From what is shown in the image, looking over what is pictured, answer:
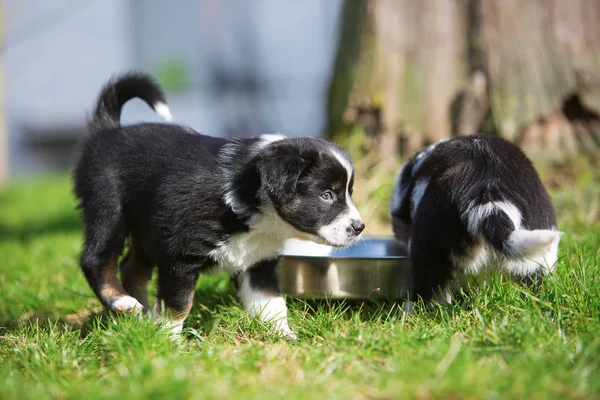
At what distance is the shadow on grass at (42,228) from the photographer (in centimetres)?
694

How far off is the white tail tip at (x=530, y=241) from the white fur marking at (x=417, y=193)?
0.74 meters

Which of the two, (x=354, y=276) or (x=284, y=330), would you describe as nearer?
(x=284, y=330)

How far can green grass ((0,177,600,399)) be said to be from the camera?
2.22 metres

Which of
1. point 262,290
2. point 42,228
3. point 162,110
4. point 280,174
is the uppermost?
point 162,110

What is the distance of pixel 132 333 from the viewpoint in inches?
111

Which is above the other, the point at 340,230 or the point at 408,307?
the point at 340,230

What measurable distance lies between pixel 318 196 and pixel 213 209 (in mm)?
554

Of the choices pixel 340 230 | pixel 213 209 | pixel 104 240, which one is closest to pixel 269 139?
pixel 213 209

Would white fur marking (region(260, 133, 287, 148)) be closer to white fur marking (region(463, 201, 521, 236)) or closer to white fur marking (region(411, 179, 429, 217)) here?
white fur marking (region(411, 179, 429, 217))

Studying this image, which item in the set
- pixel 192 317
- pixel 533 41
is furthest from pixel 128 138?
pixel 533 41

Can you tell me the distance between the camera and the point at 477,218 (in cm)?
302

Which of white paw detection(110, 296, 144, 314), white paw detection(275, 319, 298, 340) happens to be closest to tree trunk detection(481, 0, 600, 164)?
white paw detection(275, 319, 298, 340)

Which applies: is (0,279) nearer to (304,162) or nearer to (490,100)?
A: (304,162)

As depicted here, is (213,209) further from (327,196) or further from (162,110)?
(162,110)
